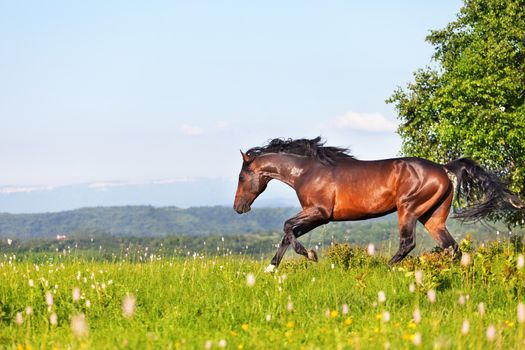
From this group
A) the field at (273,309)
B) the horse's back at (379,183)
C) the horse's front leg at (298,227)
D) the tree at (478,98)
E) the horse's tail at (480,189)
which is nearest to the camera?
the field at (273,309)

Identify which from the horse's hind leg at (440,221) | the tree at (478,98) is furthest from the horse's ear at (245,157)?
the tree at (478,98)

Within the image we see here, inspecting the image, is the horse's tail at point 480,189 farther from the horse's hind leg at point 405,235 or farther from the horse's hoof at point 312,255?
the horse's hoof at point 312,255

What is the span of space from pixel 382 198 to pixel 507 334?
5.95 metres

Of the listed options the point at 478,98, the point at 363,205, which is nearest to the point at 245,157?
the point at 363,205

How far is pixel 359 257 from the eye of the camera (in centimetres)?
1360

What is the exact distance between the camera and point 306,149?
1429 cm

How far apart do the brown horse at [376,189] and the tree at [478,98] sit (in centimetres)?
1265

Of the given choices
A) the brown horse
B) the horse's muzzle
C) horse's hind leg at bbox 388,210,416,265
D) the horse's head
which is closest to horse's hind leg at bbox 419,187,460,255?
the brown horse

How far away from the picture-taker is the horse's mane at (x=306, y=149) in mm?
14023

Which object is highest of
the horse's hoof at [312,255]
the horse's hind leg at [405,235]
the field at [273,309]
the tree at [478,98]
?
the tree at [478,98]

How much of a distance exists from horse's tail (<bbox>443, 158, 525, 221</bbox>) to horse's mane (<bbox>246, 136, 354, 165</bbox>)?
2307mm

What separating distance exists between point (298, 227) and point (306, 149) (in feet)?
6.04

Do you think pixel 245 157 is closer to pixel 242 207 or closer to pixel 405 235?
pixel 242 207

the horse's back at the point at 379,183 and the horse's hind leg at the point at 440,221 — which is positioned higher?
the horse's back at the point at 379,183
